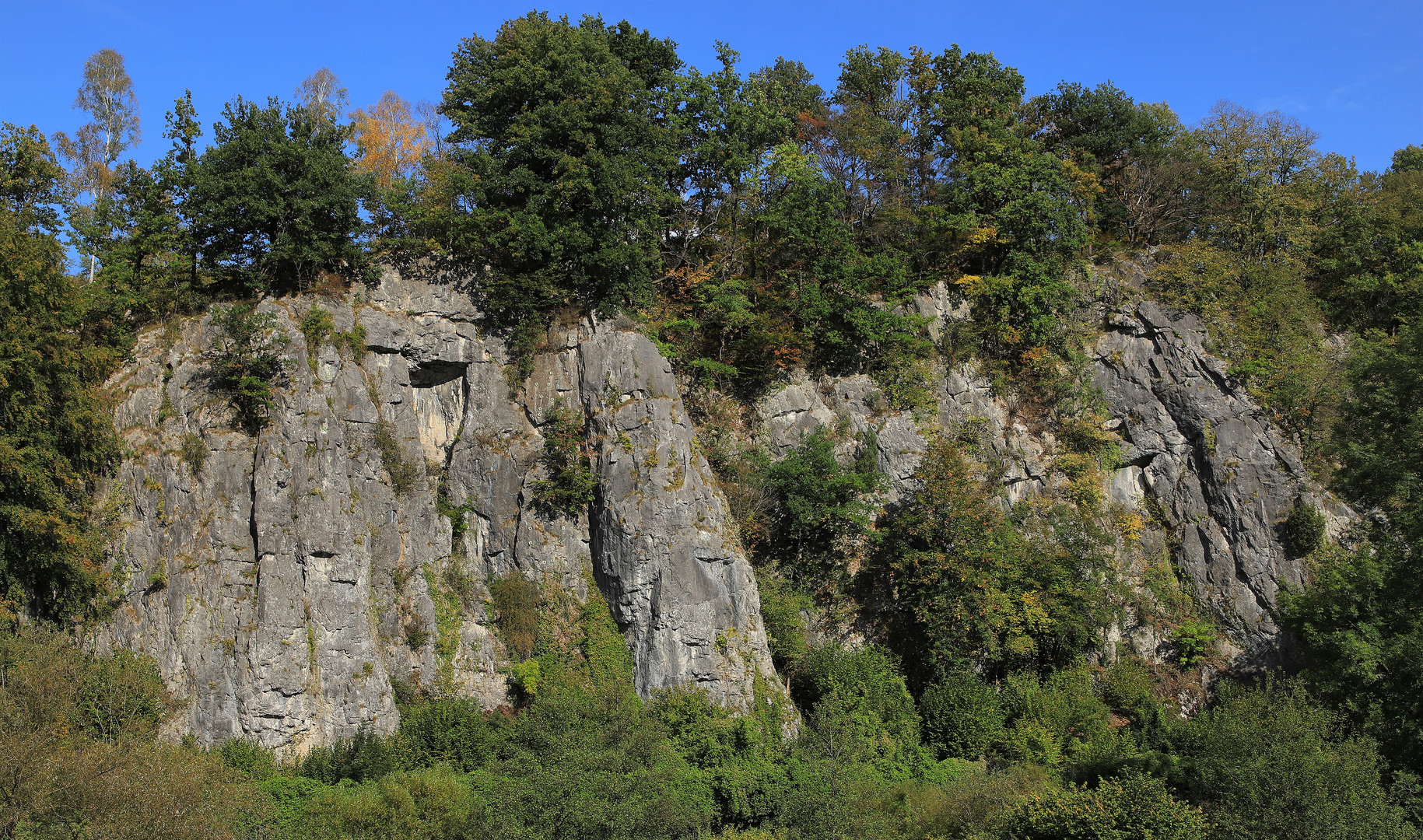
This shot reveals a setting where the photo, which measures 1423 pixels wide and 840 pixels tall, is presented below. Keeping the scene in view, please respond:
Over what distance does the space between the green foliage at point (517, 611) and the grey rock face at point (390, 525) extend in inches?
16.7

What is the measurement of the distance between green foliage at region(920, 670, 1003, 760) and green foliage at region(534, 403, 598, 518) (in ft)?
39.4

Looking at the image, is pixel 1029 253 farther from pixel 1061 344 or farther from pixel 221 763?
pixel 221 763

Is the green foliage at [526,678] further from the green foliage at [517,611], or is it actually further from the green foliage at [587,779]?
the green foliage at [517,611]

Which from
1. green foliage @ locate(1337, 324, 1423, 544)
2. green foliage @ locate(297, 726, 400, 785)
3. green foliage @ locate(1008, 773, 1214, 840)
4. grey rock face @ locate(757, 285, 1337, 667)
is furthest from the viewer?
grey rock face @ locate(757, 285, 1337, 667)

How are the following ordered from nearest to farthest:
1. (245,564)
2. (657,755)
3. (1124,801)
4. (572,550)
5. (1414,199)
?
(1124,801) → (657,755) → (245,564) → (572,550) → (1414,199)

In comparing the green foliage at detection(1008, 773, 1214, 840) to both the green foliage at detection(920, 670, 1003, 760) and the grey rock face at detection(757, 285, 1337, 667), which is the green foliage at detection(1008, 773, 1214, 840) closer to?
the green foliage at detection(920, 670, 1003, 760)

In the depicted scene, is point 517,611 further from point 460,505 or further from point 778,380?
point 778,380

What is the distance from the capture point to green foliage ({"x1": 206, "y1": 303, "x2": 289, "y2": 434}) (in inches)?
984

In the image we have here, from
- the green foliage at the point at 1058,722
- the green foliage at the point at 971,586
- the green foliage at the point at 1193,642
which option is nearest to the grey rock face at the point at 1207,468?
the green foliage at the point at 1193,642

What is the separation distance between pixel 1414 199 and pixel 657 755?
36114mm

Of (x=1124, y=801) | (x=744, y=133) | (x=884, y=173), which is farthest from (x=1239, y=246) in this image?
(x=1124, y=801)

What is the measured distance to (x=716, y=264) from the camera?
33.5 meters

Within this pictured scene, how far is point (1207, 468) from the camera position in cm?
3272

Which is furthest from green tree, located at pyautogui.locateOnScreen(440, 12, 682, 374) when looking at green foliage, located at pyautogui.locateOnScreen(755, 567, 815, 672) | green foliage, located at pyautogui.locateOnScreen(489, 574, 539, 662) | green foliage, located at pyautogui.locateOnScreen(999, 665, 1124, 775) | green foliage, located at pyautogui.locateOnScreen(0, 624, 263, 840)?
green foliage, located at pyautogui.locateOnScreen(999, 665, 1124, 775)
